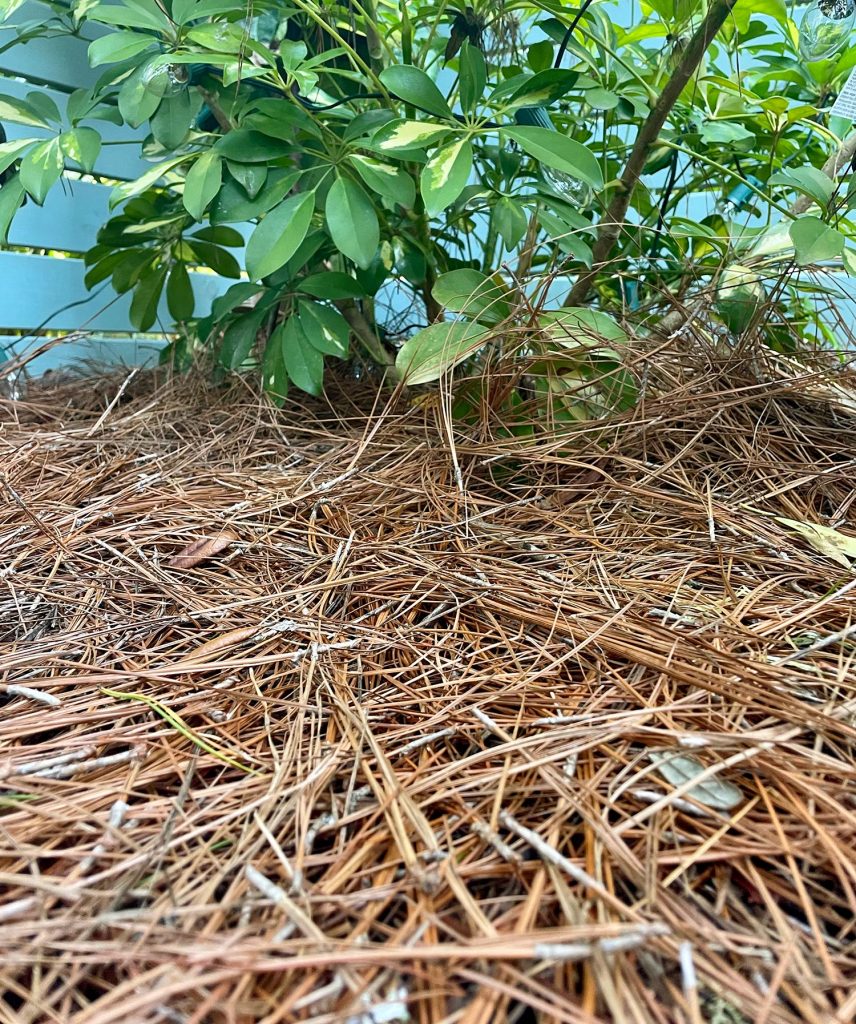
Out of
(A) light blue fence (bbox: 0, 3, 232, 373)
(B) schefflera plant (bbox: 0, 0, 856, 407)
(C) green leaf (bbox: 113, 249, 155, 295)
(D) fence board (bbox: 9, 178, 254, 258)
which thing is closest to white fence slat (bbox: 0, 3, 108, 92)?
(A) light blue fence (bbox: 0, 3, 232, 373)

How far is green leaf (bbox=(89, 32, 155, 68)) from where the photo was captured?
955mm

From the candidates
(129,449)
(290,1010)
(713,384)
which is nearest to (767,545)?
(713,384)

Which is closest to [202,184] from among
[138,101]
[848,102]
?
[138,101]

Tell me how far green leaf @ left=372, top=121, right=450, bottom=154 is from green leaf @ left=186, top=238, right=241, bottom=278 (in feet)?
2.16

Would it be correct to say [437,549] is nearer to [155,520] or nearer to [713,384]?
[155,520]

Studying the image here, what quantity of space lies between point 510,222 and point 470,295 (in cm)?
13

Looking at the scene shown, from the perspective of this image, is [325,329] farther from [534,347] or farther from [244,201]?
[534,347]

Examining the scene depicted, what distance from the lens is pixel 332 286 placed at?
1.18 metres

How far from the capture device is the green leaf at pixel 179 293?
1504 millimetres

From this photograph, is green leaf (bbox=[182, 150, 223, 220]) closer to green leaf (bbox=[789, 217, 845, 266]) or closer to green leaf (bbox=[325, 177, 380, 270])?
green leaf (bbox=[325, 177, 380, 270])

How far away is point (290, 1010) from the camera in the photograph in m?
0.37

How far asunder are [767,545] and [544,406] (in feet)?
1.36

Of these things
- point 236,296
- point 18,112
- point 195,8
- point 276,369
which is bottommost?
point 276,369

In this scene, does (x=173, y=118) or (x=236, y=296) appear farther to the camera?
(x=236, y=296)
